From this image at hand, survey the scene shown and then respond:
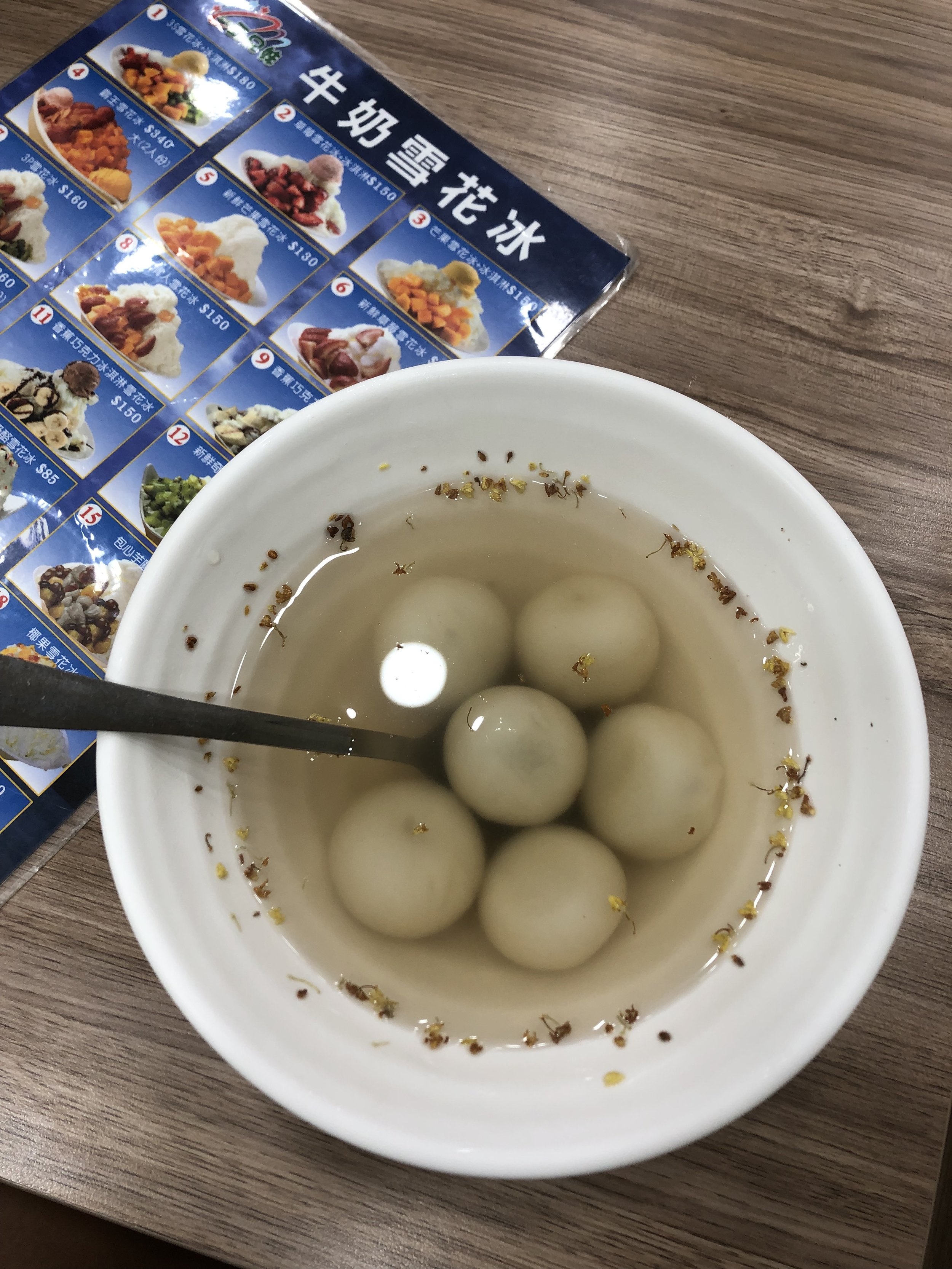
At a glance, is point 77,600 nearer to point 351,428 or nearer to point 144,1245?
point 351,428

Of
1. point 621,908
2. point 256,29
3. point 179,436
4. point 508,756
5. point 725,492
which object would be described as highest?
point 256,29

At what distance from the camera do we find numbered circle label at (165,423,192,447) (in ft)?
2.58

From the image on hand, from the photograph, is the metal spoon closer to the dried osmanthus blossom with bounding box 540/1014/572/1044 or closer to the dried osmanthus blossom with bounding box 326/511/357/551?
the dried osmanthus blossom with bounding box 326/511/357/551

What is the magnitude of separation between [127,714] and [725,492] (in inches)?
16.5

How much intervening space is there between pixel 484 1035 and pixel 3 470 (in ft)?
2.15

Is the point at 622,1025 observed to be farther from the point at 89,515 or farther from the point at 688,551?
the point at 89,515

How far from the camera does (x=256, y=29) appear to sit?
2.93ft

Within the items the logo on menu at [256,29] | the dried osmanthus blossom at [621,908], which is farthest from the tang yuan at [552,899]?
the logo on menu at [256,29]

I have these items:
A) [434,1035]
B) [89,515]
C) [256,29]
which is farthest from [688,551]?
[256,29]

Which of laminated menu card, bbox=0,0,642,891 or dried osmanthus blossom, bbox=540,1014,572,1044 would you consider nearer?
dried osmanthus blossom, bbox=540,1014,572,1044

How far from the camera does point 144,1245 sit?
2.77ft

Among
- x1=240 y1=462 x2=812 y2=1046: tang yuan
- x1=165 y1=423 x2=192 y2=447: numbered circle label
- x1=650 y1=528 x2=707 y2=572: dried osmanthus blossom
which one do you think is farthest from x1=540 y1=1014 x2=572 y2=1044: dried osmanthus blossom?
x1=165 y1=423 x2=192 y2=447: numbered circle label

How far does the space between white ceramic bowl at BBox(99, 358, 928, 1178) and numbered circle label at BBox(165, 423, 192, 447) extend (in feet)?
0.73

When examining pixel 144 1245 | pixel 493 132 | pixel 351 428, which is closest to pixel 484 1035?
pixel 351 428
